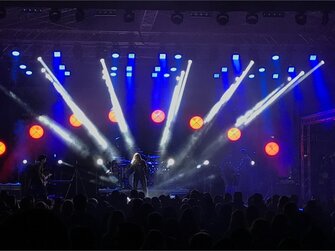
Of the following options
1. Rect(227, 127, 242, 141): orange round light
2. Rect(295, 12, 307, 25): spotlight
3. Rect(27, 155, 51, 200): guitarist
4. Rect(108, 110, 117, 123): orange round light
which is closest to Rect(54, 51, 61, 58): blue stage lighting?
Rect(108, 110, 117, 123): orange round light

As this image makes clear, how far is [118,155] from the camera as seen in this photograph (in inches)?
934

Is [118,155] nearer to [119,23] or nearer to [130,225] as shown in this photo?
[119,23]

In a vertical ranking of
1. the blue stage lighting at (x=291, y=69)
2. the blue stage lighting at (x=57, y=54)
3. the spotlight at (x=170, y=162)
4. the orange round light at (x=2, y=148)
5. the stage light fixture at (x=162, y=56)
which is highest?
the blue stage lighting at (x=57, y=54)

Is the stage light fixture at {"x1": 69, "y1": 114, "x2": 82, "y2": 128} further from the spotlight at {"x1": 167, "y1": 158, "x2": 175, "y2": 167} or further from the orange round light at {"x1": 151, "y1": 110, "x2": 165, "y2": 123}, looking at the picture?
the spotlight at {"x1": 167, "y1": 158, "x2": 175, "y2": 167}

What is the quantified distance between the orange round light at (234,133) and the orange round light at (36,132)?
346 inches

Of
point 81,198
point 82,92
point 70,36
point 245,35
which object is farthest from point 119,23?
point 81,198

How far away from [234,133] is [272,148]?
1.94 metres

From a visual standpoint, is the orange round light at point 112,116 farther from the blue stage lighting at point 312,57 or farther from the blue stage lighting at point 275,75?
the blue stage lighting at point 312,57

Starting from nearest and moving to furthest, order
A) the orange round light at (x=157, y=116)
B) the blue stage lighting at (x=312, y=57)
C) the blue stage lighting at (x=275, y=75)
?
the blue stage lighting at (x=312, y=57) → the blue stage lighting at (x=275, y=75) → the orange round light at (x=157, y=116)

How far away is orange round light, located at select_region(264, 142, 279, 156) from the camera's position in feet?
78.0

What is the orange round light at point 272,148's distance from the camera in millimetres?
A: 23766

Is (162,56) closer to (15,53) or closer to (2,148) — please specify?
(15,53)

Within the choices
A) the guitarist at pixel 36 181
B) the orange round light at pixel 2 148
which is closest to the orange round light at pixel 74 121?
the orange round light at pixel 2 148

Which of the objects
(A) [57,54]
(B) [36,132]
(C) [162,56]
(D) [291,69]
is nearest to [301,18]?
(C) [162,56]
